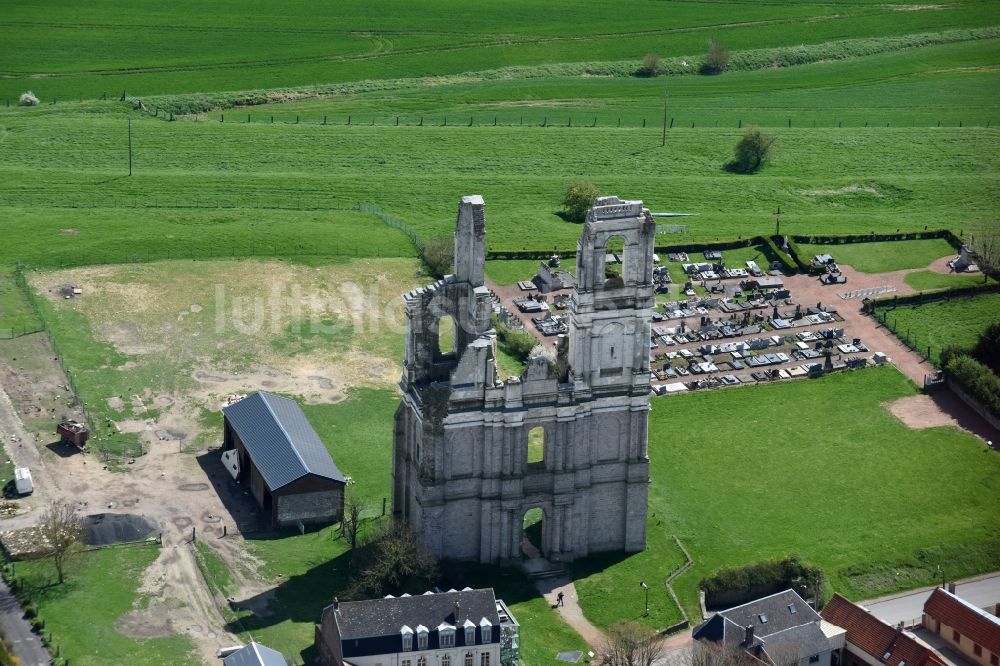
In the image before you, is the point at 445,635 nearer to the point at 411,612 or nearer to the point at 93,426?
the point at 411,612

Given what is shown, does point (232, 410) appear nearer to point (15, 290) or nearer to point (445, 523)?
point (445, 523)

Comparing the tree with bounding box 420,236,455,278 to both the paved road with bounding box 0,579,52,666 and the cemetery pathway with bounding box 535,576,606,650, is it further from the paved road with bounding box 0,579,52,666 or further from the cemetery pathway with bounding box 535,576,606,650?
the paved road with bounding box 0,579,52,666

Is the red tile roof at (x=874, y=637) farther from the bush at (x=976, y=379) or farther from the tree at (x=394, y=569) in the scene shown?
the bush at (x=976, y=379)

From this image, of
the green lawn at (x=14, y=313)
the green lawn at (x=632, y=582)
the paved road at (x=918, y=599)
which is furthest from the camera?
the green lawn at (x=14, y=313)

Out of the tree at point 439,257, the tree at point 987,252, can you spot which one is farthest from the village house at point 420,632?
the tree at point 987,252

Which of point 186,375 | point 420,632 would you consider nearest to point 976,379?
point 420,632

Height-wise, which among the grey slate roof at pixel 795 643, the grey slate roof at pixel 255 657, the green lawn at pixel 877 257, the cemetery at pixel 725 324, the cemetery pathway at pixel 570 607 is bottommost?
the cemetery pathway at pixel 570 607
